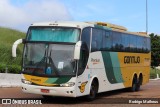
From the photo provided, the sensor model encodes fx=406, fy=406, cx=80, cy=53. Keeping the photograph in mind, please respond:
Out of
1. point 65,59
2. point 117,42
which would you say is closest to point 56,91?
point 65,59

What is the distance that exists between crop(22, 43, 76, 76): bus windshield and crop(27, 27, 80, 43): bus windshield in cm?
29

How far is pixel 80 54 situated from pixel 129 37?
6.97 meters

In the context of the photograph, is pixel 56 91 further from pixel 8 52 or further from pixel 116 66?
pixel 8 52

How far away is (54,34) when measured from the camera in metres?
16.2

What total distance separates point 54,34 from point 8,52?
17.1 metres

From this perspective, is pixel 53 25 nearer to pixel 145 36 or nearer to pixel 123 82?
pixel 123 82

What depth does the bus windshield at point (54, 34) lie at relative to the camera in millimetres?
15969

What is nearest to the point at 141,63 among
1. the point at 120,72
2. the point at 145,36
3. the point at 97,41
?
the point at 145,36

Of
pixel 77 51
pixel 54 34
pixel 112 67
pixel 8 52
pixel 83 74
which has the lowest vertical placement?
pixel 83 74

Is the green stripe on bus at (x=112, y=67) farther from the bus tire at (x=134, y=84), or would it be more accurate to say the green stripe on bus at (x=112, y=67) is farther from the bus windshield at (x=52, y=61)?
the bus windshield at (x=52, y=61)

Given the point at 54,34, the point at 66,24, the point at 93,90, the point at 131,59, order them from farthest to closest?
1. the point at 131,59
2. the point at 93,90
3. the point at 66,24
4. the point at 54,34

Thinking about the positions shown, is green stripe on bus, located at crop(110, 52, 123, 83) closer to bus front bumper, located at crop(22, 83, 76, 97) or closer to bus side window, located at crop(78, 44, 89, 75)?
bus side window, located at crop(78, 44, 89, 75)

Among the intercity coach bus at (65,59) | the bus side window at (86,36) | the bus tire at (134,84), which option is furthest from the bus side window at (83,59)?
the bus tire at (134,84)

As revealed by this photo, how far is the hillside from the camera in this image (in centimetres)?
2686
